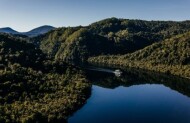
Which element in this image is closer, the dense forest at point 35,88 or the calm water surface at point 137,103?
the dense forest at point 35,88

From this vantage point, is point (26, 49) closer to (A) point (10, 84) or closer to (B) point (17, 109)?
(A) point (10, 84)

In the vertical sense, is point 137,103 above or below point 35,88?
below

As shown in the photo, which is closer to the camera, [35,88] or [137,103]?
[35,88]

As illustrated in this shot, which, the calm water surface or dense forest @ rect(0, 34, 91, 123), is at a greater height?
dense forest @ rect(0, 34, 91, 123)

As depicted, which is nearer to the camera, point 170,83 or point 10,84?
point 10,84

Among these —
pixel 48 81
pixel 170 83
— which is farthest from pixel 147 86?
pixel 48 81
